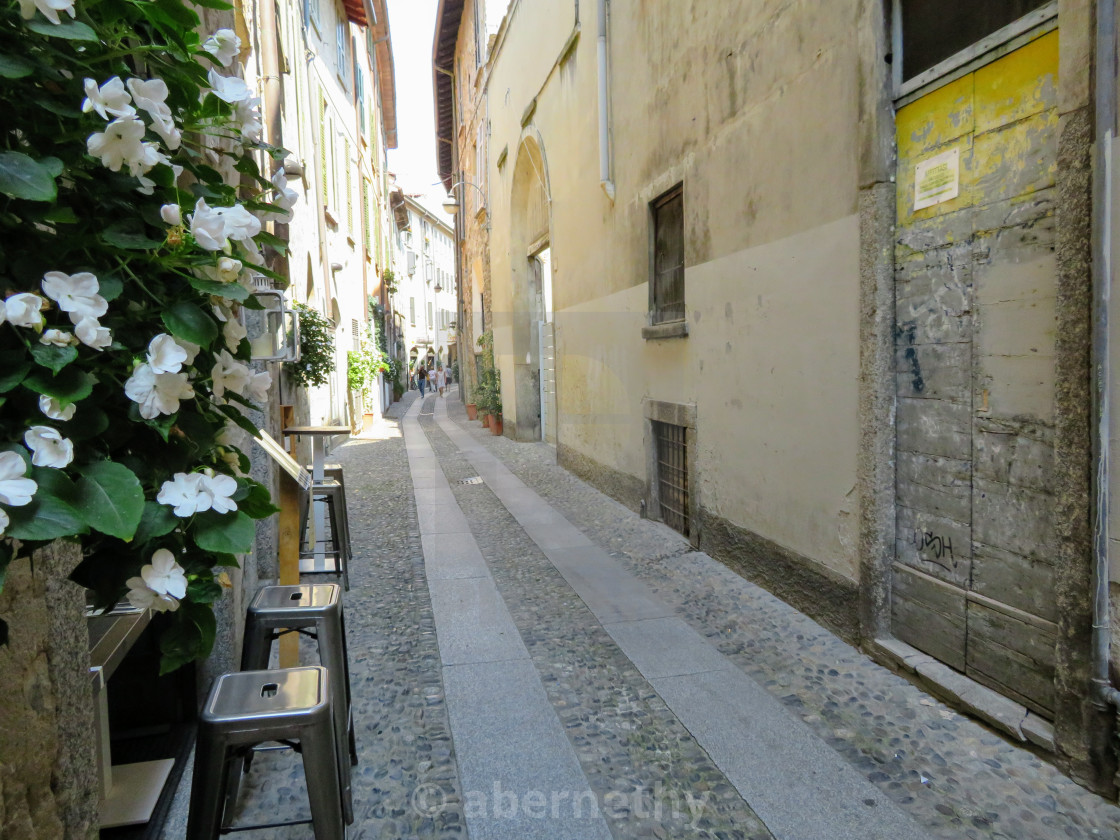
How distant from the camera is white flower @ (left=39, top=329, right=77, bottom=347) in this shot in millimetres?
906

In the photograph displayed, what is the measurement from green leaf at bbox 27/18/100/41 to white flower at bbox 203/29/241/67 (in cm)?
23

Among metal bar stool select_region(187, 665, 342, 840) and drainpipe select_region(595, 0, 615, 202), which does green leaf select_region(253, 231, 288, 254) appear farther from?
drainpipe select_region(595, 0, 615, 202)

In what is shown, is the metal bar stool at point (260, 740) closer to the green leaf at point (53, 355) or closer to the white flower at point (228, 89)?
the green leaf at point (53, 355)

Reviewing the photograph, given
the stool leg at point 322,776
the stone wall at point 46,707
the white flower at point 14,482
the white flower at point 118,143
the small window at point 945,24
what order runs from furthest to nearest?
the small window at point 945,24 → the stool leg at point 322,776 → the stone wall at point 46,707 → the white flower at point 118,143 → the white flower at point 14,482

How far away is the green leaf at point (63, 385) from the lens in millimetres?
905

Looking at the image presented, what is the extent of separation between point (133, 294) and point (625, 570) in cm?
504

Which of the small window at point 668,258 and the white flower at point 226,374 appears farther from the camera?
the small window at point 668,258

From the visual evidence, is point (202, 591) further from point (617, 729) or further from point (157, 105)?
point (617, 729)

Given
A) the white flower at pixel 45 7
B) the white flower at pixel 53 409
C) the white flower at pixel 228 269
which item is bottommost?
the white flower at pixel 53 409

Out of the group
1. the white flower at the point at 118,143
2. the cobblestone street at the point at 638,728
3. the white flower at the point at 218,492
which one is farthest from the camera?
the cobblestone street at the point at 638,728

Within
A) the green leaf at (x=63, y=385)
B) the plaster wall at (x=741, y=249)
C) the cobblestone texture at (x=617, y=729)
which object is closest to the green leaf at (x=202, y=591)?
the green leaf at (x=63, y=385)

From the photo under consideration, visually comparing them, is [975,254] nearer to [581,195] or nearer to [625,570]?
[625,570]

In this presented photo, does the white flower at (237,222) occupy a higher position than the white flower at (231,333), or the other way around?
the white flower at (237,222)

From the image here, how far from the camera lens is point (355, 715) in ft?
11.6
